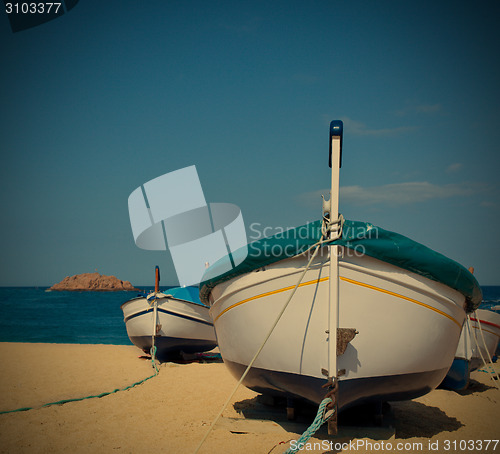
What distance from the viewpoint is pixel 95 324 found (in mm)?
29734

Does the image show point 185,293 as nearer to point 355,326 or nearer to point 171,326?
point 171,326

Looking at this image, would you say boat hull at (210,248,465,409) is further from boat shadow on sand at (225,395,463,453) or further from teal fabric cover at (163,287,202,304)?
teal fabric cover at (163,287,202,304)

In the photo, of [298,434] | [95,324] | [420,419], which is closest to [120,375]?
[298,434]

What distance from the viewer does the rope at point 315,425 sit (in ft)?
10.9

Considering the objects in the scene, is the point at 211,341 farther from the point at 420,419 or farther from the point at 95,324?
the point at 95,324

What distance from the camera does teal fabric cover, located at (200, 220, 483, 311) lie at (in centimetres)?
345

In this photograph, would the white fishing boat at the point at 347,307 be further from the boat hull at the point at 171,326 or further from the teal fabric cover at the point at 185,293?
the teal fabric cover at the point at 185,293

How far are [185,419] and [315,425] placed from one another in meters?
2.27

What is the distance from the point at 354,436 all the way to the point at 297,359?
1143mm

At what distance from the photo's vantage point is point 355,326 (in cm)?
347

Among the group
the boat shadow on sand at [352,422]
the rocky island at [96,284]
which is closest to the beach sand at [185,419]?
the boat shadow on sand at [352,422]

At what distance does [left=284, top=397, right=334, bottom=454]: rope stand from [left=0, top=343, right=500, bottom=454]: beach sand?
47cm

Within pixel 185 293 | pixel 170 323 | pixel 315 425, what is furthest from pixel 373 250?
pixel 185 293

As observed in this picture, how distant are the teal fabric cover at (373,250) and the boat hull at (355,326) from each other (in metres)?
0.09
